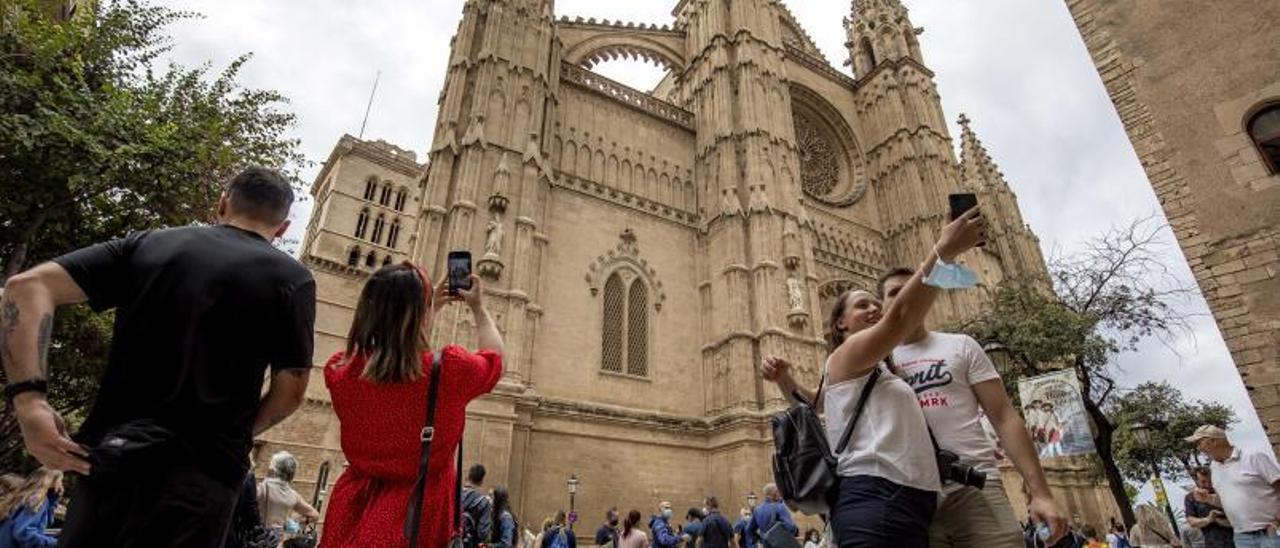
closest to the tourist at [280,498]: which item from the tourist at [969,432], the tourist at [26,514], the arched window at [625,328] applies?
the tourist at [26,514]

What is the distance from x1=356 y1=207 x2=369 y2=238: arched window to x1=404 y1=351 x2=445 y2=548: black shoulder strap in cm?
3428

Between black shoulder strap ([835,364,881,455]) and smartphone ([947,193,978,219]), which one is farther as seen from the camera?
black shoulder strap ([835,364,881,455])

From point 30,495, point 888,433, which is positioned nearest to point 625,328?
point 30,495

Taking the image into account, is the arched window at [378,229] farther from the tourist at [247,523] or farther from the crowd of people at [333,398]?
the crowd of people at [333,398]

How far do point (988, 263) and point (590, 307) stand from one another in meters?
18.8

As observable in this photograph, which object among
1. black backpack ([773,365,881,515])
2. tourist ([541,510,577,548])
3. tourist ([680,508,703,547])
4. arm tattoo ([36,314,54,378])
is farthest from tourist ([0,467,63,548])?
tourist ([680,508,703,547])

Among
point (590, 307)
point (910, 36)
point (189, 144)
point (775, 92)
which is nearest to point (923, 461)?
point (189, 144)

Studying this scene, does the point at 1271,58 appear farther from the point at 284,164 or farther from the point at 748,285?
the point at 284,164

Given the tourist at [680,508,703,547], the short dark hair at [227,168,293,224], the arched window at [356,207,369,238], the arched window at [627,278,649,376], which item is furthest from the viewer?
the arched window at [356,207,369,238]

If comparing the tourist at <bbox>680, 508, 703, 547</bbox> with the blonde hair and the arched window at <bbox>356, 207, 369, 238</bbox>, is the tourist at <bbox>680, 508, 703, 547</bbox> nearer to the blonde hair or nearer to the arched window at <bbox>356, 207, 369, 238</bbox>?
the blonde hair

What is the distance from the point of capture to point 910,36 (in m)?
31.0

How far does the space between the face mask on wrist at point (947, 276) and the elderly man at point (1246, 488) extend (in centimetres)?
401

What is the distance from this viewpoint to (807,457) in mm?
2166

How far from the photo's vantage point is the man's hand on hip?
1.53 metres
